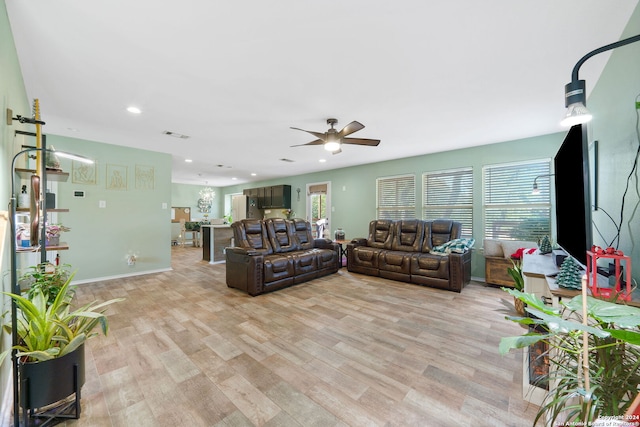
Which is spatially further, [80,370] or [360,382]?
[360,382]

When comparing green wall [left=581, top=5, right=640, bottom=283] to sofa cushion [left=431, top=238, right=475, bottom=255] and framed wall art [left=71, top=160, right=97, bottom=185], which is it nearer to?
sofa cushion [left=431, top=238, right=475, bottom=255]

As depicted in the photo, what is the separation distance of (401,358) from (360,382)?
485 mm

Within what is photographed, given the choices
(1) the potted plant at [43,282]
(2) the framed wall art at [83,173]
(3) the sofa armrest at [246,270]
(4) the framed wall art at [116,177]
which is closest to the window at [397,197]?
(3) the sofa armrest at [246,270]

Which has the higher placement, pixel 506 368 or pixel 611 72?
pixel 611 72

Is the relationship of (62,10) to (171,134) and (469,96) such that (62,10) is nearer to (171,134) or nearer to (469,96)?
(171,134)

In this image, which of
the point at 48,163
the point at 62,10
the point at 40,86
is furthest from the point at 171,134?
the point at 62,10

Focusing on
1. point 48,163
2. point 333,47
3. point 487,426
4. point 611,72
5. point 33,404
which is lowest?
point 487,426

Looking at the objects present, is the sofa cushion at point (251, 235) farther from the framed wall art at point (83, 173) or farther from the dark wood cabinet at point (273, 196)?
the dark wood cabinet at point (273, 196)

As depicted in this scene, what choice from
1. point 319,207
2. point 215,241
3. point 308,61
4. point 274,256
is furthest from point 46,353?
point 319,207

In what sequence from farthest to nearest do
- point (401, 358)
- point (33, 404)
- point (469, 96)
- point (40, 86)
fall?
point (469, 96)
point (40, 86)
point (401, 358)
point (33, 404)

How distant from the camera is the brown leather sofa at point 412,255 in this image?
12.9ft

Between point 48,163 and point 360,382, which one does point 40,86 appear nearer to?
point 48,163

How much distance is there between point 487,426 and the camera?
4.68ft

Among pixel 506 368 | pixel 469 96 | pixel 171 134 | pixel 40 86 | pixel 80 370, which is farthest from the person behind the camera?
pixel 171 134
